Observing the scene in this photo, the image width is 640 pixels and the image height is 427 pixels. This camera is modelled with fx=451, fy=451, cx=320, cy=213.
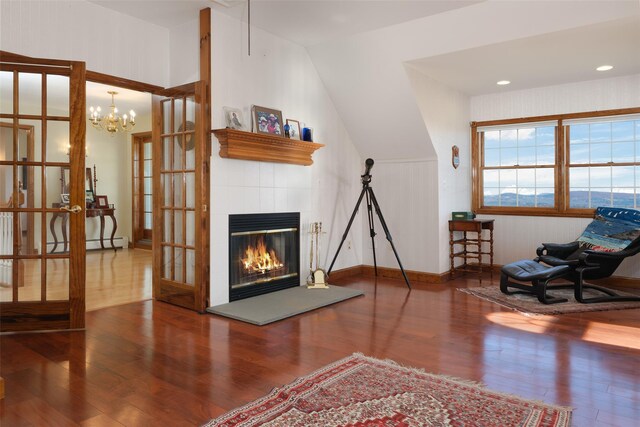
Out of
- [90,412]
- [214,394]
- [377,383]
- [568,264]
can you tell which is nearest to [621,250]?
[568,264]

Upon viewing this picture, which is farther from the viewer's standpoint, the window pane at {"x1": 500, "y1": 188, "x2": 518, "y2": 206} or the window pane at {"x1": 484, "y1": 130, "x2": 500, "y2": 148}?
the window pane at {"x1": 484, "y1": 130, "x2": 500, "y2": 148}

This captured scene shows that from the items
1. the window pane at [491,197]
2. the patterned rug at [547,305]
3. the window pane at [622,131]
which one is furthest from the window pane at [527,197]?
the patterned rug at [547,305]

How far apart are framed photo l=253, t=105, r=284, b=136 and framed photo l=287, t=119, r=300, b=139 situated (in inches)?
7.1

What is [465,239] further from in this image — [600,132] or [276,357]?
[276,357]

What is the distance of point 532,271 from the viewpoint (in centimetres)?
461

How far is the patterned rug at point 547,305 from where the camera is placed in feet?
13.7

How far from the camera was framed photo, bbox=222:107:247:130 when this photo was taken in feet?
14.1

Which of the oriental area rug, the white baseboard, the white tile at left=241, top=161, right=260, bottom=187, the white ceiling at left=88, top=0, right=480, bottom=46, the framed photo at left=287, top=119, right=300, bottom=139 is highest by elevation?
the white ceiling at left=88, top=0, right=480, bottom=46

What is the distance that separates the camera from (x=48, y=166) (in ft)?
11.9

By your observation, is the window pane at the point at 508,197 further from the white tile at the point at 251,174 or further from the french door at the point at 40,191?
the french door at the point at 40,191

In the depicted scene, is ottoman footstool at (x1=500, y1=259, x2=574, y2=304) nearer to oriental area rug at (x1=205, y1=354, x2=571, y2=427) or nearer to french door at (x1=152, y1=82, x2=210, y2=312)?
oriental area rug at (x1=205, y1=354, x2=571, y2=427)

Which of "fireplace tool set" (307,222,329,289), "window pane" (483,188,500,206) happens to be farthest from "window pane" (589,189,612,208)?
"fireplace tool set" (307,222,329,289)

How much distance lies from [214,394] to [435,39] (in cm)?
383

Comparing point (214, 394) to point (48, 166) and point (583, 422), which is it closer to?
point (583, 422)
